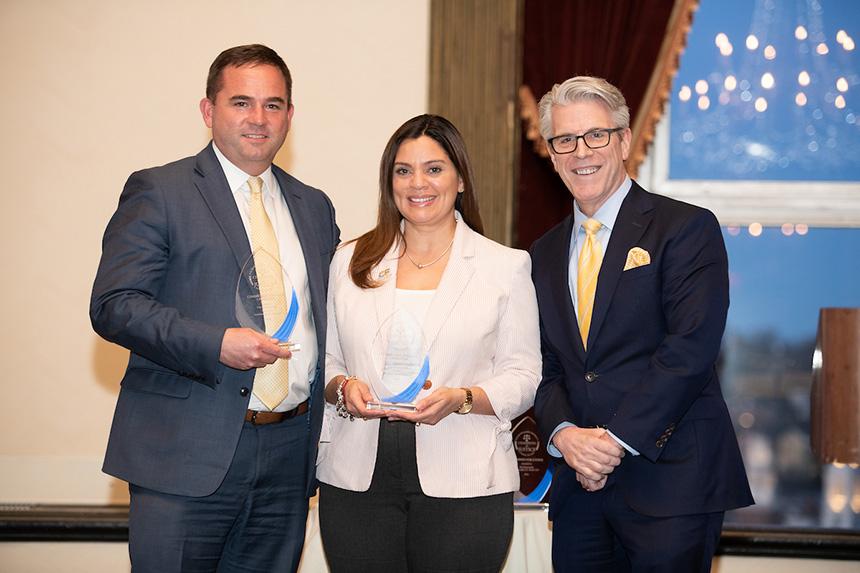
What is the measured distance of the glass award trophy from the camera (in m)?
2.18

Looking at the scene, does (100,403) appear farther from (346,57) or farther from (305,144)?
(346,57)

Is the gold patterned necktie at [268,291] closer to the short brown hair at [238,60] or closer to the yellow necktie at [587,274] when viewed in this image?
the short brown hair at [238,60]

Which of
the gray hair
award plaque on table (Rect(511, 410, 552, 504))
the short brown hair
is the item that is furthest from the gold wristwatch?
the short brown hair

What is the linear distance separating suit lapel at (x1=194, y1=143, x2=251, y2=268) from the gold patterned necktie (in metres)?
0.04

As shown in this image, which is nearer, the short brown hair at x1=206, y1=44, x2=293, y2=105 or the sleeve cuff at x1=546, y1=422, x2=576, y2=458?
the sleeve cuff at x1=546, y1=422, x2=576, y2=458

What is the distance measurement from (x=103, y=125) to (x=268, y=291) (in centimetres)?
268

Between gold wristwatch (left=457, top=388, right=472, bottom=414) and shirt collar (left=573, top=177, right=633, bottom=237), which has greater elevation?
shirt collar (left=573, top=177, right=633, bottom=237)

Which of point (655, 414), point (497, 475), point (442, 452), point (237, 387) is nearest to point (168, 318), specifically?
point (237, 387)

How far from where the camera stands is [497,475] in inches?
88.9

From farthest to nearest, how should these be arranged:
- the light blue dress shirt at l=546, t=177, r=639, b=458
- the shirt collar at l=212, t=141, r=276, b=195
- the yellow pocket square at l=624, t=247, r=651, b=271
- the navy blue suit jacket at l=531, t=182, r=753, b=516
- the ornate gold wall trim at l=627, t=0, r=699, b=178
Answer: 1. the ornate gold wall trim at l=627, t=0, r=699, b=178
2. the shirt collar at l=212, t=141, r=276, b=195
3. the light blue dress shirt at l=546, t=177, r=639, b=458
4. the yellow pocket square at l=624, t=247, r=651, b=271
5. the navy blue suit jacket at l=531, t=182, r=753, b=516

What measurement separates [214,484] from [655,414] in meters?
1.10

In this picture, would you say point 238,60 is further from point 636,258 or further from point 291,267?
point 636,258

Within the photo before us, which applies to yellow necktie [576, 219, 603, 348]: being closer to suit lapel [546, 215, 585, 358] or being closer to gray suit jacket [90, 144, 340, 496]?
suit lapel [546, 215, 585, 358]

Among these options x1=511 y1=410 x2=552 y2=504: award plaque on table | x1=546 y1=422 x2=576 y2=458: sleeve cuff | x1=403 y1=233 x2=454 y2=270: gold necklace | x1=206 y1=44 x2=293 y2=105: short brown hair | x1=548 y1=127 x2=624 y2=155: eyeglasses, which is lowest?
x1=511 y1=410 x2=552 y2=504: award plaque on table
